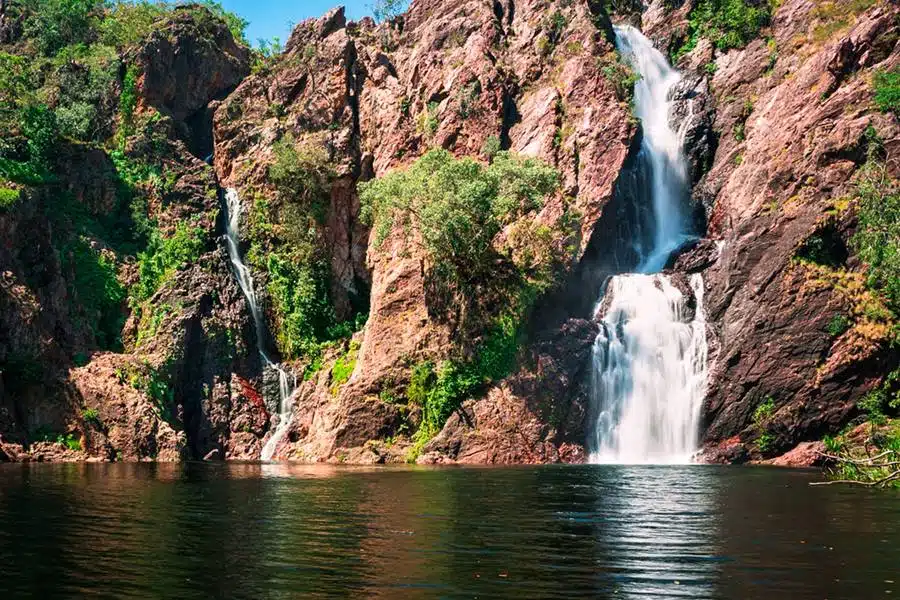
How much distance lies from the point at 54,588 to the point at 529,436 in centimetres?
4137

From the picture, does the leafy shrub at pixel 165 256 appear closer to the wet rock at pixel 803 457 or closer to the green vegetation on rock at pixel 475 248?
the green vegetation on rock at pixel 475 248

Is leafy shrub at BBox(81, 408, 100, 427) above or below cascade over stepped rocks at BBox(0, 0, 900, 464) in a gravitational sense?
below

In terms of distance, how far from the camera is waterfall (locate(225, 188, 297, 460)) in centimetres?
5938

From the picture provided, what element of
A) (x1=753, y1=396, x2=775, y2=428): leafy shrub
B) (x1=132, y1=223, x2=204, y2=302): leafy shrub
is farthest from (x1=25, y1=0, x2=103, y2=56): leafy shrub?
(x1=753, y1=396, x2=775, y2=428): leafy shrub

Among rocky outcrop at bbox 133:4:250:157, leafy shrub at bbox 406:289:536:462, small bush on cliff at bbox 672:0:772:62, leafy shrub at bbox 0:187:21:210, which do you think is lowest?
leafy shrub at bbox 406:289:536:462

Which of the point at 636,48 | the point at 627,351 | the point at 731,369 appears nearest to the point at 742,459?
the point at 731,369

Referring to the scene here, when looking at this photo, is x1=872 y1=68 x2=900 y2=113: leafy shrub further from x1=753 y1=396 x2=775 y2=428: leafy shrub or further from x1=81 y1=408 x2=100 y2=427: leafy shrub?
x1=81 y1=408 x2=100 y2=427: leafy shrub

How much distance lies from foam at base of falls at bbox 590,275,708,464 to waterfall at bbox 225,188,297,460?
20.9 metres

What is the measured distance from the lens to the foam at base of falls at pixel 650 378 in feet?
176

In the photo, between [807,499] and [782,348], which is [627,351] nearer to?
[782,348]

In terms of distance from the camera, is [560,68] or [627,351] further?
[560,68]

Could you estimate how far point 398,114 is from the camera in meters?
71.9

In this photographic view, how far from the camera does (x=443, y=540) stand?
19859 millimetres

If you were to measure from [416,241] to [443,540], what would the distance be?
139 ft
